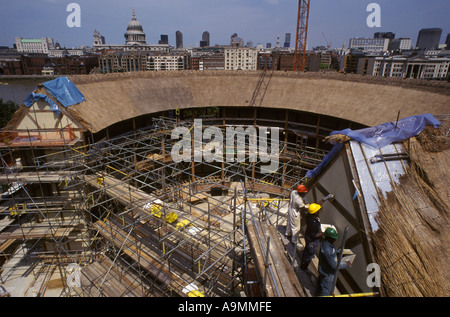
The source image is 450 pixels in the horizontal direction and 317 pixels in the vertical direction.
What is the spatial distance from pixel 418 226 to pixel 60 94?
1945 centimetres

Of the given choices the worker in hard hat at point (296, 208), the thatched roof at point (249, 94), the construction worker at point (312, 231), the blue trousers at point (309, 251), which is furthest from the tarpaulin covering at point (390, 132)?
the thatched roof at point (249, 94)

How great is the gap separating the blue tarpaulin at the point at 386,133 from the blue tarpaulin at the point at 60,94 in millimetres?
16244

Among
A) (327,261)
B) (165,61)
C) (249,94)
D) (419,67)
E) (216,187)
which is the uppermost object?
(165,61)

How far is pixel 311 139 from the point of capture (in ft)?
80.2

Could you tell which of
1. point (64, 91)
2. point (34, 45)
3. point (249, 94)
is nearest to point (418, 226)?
point (64, 91)

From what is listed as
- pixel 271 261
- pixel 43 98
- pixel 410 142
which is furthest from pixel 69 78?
pixel 410 142

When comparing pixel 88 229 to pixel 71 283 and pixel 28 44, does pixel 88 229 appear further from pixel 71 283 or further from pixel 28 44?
pixel 28 44

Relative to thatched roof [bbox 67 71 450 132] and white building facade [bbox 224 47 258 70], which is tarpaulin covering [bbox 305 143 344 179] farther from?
white building facade [bbox 224 47 258 70]

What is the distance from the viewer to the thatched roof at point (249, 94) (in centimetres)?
1878

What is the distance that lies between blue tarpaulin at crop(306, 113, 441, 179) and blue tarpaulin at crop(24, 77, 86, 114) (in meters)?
16.2

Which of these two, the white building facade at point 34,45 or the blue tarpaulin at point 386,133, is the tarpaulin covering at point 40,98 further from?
the white building facade at point 34,45

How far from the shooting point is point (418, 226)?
260 inches
